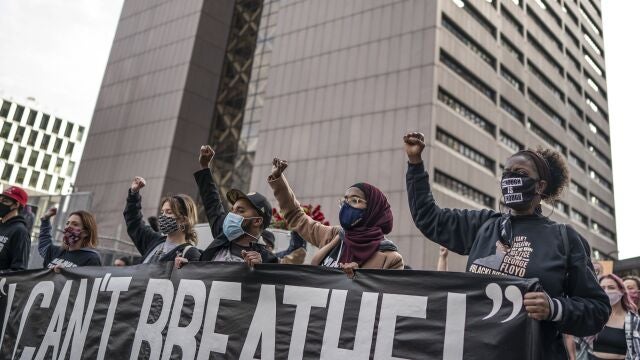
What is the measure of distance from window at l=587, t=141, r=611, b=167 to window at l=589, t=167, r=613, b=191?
5.73 feet

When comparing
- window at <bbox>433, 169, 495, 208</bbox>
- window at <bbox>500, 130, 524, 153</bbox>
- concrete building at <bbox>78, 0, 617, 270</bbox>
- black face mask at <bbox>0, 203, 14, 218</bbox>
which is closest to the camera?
black face mask at <bbox>0, 203, 14, 218</bbox>

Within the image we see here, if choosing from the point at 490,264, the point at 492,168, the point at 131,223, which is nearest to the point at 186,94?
the point at 492,168

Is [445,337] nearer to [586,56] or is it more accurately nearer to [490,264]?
[490,264]


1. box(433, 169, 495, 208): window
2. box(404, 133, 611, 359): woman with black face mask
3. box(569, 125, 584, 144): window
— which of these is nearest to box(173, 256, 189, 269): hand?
box(404, 133, 611, 359): woman with black face mask

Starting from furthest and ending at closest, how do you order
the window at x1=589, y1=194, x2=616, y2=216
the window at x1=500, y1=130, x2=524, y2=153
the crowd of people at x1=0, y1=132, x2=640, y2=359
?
the window at x1=589, y1=194, x2=616, y2=216
the window at x1=500, y1=130, x2=524, y2=153
the crowd of people at x1=0, y1=132, x2=640, y2=359

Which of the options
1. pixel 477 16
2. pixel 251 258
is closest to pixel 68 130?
pixel 477 16

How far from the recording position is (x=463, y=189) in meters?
27.9

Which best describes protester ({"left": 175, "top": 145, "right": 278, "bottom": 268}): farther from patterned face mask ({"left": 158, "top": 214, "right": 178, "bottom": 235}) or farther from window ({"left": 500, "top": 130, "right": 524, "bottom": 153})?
window ({"left": 500, "top": 130, "right": 524, "bottom": 153})

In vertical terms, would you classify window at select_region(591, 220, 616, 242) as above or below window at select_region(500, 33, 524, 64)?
below

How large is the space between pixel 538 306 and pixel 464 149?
27.1 meters

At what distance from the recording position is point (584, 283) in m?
2.52

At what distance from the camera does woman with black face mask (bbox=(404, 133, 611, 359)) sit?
8.08 feet

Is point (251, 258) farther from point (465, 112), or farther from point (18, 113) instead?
point (18, 113)

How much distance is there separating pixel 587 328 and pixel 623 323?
9.60 ft
